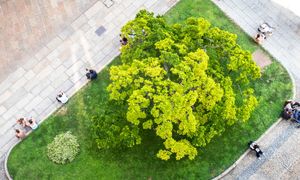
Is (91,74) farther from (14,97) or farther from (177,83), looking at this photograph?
(177,83)

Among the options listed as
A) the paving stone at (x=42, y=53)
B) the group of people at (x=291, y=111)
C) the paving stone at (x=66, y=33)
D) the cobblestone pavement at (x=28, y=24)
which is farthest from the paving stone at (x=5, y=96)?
the group of people at (x=291, y=111)

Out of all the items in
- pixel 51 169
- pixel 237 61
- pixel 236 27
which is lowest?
pixel 51 169

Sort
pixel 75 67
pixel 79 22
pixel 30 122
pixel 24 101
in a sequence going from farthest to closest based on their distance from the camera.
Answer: pixel 79 22
pixel 75 67
pixel 24 101
pixel 30 122

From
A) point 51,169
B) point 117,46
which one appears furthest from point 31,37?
point 51,169

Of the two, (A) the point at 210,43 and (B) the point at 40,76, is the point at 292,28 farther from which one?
(B) the point at 40,76

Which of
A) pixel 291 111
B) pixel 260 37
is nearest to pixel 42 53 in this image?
pixel 260 37

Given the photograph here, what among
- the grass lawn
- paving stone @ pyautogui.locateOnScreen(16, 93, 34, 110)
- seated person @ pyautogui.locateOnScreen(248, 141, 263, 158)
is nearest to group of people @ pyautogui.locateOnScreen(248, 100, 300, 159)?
seated person @ pyautogui.locateOnScreen(248, 141, 263, 158)
